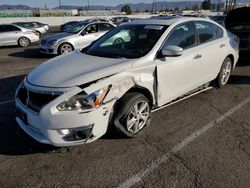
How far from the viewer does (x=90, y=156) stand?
3.51m

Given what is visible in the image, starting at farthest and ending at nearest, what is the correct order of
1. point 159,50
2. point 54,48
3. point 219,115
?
point 54,48, point 219,115, point 159,50

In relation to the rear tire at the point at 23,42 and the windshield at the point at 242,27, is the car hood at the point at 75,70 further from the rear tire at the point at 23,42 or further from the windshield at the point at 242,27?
the rear tire at the point at 23,42

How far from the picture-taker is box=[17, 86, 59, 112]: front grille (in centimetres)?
326

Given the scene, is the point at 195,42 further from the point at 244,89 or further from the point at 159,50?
the point at 244,89

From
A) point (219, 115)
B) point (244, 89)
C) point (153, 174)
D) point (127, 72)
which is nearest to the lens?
point (153, 174)

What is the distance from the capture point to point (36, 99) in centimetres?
338

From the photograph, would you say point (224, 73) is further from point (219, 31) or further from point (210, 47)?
point (210, 47)

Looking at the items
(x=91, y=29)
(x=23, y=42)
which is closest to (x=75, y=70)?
(x=91, y=29)

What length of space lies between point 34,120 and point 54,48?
8593mm

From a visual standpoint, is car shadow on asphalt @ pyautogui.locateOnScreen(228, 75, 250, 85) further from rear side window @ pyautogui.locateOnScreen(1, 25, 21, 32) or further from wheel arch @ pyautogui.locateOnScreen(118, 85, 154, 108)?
rear side window @ pyautogui.locateOnScreen(1, 25, 21, 32)

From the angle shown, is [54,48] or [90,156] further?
[54,48]

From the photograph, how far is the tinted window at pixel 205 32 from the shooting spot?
5.05 m

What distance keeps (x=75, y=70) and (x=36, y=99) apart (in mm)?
669

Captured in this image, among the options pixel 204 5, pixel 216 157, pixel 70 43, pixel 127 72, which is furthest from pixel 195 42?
pixel 204 5
